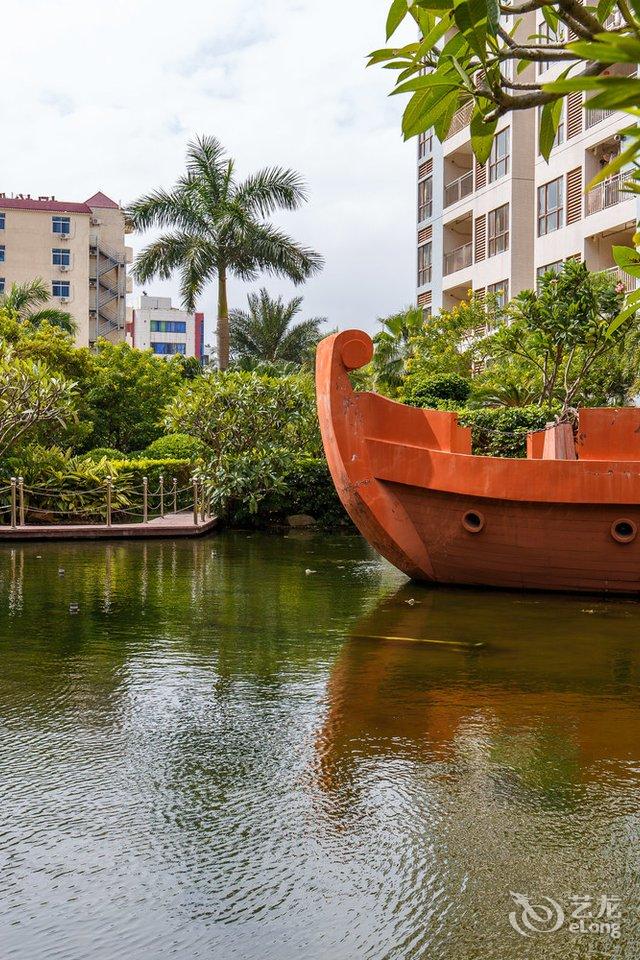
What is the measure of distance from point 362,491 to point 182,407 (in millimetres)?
9678

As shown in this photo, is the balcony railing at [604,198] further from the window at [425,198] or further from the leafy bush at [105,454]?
the leafy bush at [105,454]

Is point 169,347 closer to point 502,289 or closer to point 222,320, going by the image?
point 222,320

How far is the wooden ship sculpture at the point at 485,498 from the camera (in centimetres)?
822

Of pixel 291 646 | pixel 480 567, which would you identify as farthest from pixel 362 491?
pixel 291 646

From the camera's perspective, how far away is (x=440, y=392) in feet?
60.7

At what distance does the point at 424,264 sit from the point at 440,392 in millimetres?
16449

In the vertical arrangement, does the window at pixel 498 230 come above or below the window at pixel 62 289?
below

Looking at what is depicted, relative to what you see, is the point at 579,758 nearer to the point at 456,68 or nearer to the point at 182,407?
the point at 456,68

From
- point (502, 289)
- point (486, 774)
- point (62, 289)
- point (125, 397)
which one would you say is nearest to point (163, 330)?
point (62, 289)

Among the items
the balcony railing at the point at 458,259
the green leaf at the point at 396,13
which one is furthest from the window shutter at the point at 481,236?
the green leaf at the point at 396,13

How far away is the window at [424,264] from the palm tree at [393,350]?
8397 mm

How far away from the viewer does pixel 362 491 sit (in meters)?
8.58

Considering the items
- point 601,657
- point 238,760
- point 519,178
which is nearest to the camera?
point 238,760

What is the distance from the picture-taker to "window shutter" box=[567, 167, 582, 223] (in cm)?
2406
